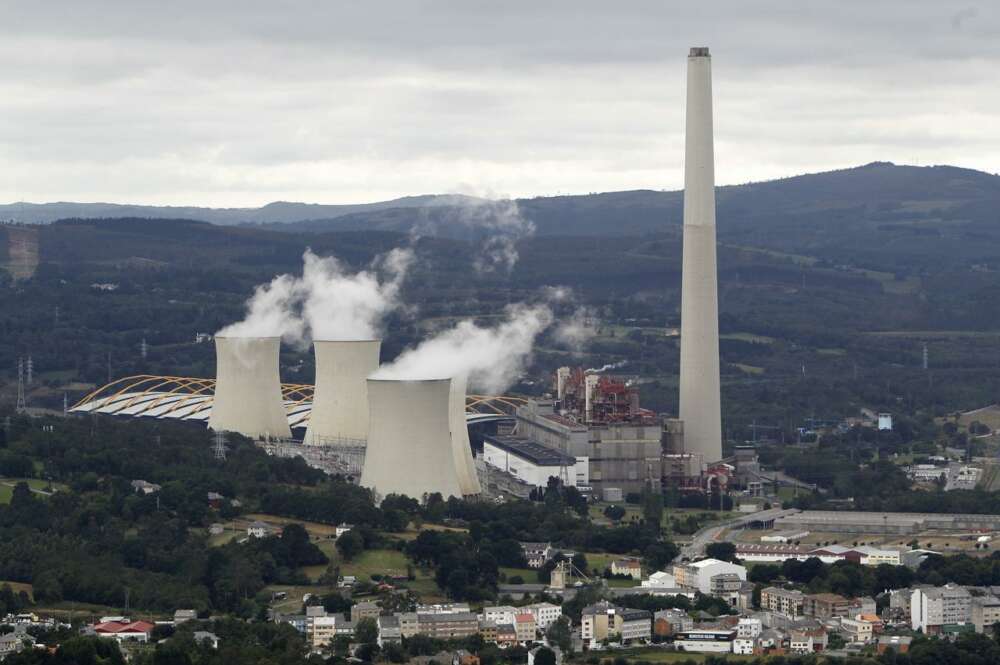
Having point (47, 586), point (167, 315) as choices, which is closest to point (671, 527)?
point (47, 586)

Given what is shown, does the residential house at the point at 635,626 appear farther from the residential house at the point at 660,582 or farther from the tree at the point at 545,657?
the residential house at the point at 660,582

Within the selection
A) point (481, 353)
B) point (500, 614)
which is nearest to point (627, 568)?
point (500, 614)

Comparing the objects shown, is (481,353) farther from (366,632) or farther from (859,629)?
(366,632)

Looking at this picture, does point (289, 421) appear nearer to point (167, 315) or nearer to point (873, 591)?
point (873, 591)

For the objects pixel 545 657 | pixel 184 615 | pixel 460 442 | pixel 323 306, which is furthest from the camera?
pixel 323 306

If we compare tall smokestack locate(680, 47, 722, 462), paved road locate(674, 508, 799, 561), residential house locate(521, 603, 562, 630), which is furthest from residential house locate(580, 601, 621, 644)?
tall smokestack locate(680, 47, 722, 462)

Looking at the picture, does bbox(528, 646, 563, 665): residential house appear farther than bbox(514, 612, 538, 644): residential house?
No

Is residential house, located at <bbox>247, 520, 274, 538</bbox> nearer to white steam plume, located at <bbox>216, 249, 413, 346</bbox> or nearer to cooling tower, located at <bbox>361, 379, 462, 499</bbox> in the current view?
cooling tower, located at <bbox>361, 379, 462, 499</bbox>
